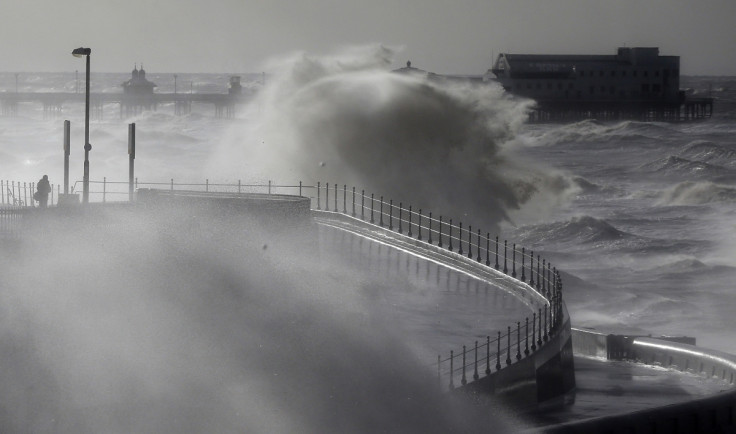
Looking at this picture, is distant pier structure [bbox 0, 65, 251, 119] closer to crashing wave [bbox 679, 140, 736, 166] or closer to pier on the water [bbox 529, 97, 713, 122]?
pier on the water [bbox 529, 97, 713, 122]

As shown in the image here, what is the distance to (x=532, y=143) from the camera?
9125 cm

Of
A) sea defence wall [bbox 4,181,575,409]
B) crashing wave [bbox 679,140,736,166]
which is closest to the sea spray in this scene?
sea defence wall [bbox 4,181,575,409]

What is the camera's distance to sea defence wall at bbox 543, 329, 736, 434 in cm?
1366

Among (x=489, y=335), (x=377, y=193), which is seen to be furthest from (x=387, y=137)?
(x=489, y=335)

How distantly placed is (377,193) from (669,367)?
22.0 m

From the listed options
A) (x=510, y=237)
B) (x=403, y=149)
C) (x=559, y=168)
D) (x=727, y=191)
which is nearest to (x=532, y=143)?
(x=559, y=168)

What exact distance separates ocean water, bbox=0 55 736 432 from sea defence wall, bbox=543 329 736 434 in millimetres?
1784

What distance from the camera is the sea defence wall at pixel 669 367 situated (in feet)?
44.8

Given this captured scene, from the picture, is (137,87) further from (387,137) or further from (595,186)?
(387,137)

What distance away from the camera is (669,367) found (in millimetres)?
17938


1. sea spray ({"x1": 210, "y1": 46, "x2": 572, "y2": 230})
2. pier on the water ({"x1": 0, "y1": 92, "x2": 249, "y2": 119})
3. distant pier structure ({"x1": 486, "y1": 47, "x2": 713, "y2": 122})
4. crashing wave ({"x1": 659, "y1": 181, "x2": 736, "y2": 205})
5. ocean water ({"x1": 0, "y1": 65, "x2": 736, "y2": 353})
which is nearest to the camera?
ocean water ({"x1": 0, "y1": 65, "x2": 736, "y2": 353})

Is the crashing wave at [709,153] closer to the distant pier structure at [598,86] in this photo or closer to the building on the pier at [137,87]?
the distant pier structure at [598,86]

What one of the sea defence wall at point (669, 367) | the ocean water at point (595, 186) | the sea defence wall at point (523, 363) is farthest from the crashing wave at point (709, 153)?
the sea defence wall at point (523, 363)

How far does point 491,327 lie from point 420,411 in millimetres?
3509
